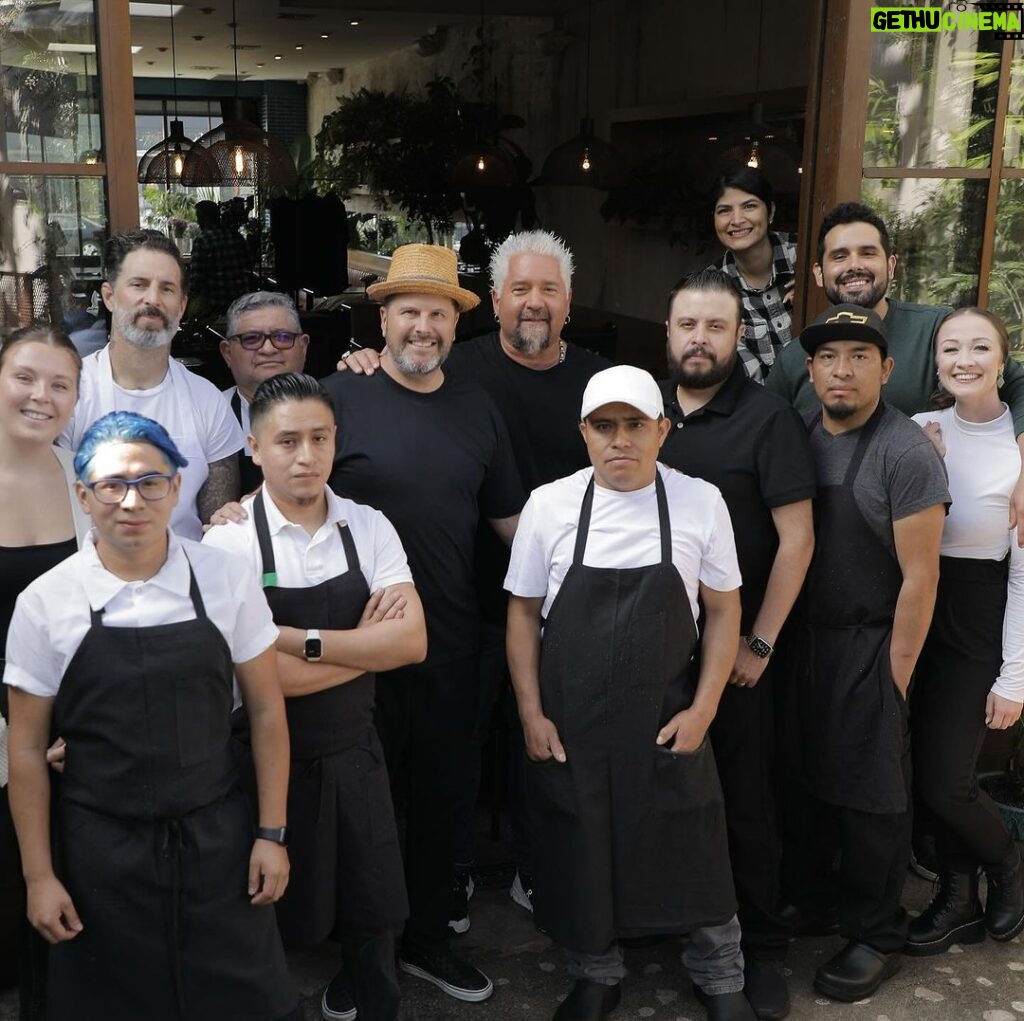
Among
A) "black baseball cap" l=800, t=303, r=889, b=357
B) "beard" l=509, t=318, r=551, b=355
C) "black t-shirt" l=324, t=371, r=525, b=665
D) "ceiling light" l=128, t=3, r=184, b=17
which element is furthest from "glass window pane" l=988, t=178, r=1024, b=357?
"ceiling light" l=128, t=3, r=184, b=17

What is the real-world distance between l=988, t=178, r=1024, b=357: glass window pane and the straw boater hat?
2011 millimetres

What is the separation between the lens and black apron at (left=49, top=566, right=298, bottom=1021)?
7.51 feet

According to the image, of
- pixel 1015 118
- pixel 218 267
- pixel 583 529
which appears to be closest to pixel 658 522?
pixel 583 529

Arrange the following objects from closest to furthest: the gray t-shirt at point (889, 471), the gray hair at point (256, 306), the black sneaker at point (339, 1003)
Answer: the gray t-shirt at point (889, 471) < the black sneaker at point (339, 1003) < the gray hair at point (256, 306)

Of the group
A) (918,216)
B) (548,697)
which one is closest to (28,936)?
(548,697)

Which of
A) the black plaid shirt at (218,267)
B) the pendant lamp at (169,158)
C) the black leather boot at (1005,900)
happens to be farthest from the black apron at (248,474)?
the black plaid shirt at (218,267)

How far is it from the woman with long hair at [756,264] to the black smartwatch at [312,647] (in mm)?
1956

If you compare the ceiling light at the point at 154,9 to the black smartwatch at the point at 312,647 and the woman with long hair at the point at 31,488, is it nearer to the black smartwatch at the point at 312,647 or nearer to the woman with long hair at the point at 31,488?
the woman with long hair at the point at 31,488

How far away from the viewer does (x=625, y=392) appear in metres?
2.84

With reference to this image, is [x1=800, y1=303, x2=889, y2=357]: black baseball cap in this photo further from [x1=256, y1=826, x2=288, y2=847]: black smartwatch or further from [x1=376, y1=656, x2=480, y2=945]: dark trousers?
[x1=256, y1=826, x2=288, y2=847]: black smartwatch

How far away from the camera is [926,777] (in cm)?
341

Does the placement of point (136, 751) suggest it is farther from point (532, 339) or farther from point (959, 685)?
point (959, 685)

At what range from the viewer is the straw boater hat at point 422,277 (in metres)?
3.23

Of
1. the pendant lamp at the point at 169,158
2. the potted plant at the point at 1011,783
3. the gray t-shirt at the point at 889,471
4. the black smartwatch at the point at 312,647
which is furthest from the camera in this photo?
the pendant lamp at the point at 169,158
